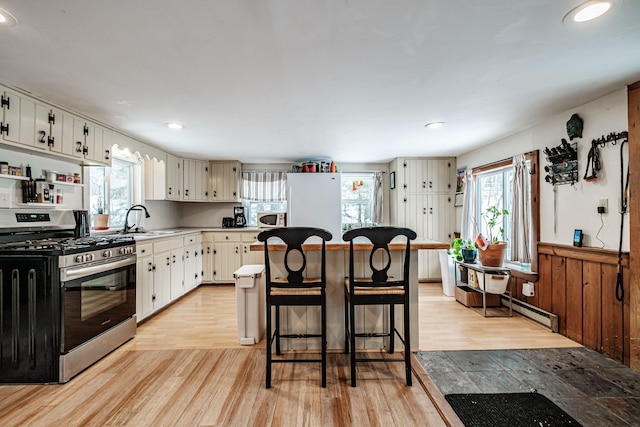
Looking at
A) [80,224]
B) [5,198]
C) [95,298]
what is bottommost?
[95,298]

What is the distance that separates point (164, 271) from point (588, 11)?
168 inches

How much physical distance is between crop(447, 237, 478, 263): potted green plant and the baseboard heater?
1.92 ft

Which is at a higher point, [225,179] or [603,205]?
[225,179]

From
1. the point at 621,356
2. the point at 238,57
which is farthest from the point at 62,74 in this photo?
the point at 621,356

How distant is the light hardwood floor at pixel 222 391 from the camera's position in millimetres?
1689

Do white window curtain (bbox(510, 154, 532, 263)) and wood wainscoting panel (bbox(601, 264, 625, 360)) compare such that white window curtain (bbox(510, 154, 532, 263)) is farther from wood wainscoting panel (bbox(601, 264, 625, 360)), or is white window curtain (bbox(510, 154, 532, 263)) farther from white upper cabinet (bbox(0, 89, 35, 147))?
white upper cabinet (bbox(0, 89, 35, 147))

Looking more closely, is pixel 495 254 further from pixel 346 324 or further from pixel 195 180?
pixel 195 180

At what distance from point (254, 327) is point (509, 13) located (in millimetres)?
2815

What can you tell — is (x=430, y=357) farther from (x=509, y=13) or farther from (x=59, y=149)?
(x=59, y=149)

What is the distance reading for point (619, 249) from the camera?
232 centimetres

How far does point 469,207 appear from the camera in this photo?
14.4 feet

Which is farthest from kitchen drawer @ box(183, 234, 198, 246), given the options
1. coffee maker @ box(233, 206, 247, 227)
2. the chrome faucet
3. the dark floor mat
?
the dark floor mat

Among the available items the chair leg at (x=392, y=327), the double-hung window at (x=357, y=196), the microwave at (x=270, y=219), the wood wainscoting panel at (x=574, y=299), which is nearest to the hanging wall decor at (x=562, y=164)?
the wood wainscoting panel at (x=574, y=299)

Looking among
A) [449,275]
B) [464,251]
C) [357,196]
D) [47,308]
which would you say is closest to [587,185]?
[464,251]
